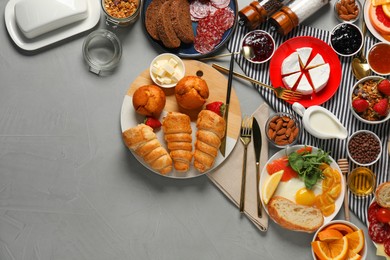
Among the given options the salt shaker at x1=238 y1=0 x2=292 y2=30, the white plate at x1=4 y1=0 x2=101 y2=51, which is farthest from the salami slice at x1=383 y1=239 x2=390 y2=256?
the white plate at x1=4 y1=0 x2=101 y2=51

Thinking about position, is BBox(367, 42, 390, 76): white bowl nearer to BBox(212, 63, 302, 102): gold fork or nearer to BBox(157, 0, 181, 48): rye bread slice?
BBox(212, 63, 302, 102): gold fork

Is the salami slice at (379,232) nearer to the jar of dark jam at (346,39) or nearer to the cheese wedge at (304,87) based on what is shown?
the cheese wedge at (304,87)

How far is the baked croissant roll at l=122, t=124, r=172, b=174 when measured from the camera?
2285 millimetres

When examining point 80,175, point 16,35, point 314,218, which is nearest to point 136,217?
point 80,175

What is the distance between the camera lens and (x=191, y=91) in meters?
2.29

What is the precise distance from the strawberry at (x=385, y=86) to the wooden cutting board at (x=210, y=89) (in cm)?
66

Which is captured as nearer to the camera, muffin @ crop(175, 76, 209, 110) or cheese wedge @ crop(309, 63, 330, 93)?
muffin @ crop(175, 76, 209, 110)

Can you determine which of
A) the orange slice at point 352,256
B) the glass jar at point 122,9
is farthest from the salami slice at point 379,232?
the glass jar at point 122,9

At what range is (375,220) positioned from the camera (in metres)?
2.43

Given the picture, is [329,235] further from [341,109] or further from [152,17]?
[152,17]

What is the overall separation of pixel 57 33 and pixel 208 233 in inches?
47.1

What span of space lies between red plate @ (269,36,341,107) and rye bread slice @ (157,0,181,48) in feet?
1.57

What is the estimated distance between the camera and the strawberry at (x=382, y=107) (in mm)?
2367

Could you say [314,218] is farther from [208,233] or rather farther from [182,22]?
[182,22]
